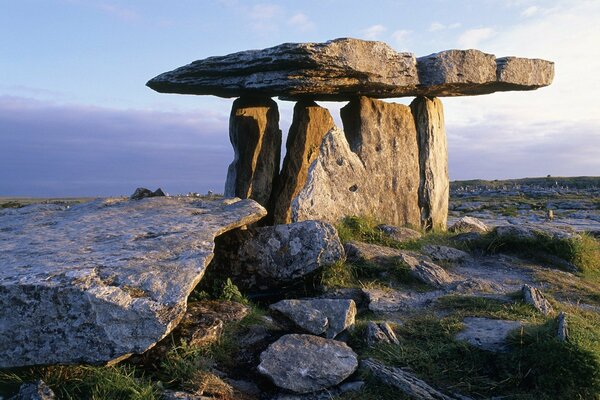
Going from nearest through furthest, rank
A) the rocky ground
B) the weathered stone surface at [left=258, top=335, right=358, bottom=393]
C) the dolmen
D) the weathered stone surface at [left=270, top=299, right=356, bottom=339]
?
the rocky ground
the weathered stone surface at [left=258, top=335, right=358, bottom=393]
the weathered stone surface at [left=270, top=299, right=356, bottom=339]
the dolmen

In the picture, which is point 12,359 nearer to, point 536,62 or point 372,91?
point 372,91

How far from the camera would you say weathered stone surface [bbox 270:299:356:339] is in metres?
6.62

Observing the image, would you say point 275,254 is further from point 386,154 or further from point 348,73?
point 386,154

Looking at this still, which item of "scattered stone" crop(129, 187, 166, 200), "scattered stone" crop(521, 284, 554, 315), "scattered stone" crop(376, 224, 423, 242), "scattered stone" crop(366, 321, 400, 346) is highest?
"scattered stone" crop(129, 187, 166, 200)

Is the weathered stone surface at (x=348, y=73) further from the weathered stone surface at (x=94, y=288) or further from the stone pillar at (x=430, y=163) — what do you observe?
the weathered stone surface at (x=94, y=288)

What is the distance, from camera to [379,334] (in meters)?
6.44

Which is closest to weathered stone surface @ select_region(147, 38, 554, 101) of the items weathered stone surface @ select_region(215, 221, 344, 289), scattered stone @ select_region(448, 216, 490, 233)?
scattered stone @ select_region(448, 216, 490, 233)

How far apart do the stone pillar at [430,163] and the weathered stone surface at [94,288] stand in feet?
29.3

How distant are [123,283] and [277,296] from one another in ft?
9.83

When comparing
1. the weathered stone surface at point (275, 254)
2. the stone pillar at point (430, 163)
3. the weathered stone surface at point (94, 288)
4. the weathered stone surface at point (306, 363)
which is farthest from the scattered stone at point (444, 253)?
the weathered stone surface at point (306, 363)

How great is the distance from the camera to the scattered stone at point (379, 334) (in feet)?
20.9

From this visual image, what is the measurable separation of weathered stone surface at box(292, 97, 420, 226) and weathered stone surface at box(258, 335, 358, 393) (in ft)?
17.4

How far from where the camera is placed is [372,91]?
13.7 m

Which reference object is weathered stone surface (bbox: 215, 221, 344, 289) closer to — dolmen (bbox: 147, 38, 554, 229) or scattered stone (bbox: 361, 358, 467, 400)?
dolmen (bbox: 147, 38, 554, 229)
